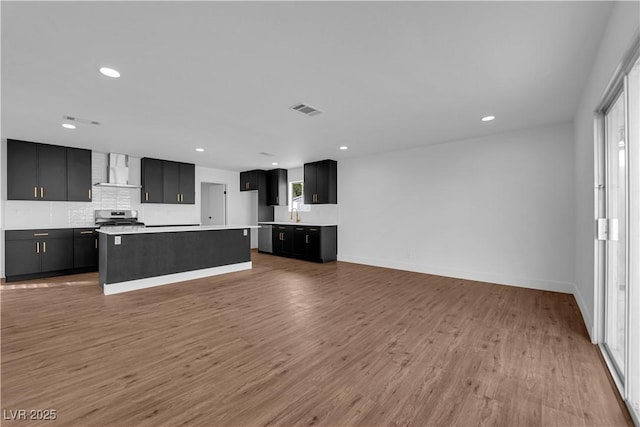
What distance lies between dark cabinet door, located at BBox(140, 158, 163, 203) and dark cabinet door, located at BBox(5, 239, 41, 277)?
2.11 m

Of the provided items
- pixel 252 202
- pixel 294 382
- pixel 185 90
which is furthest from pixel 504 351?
pixel 252 202

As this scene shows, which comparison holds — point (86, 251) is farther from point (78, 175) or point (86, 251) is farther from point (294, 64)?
point (294, 64)

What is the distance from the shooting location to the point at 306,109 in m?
3.54

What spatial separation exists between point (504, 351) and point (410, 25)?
2.77 metres

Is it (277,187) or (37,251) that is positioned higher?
(277,187)

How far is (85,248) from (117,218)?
3.18 ft

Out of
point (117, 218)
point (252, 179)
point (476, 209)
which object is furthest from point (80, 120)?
point (476, 209)

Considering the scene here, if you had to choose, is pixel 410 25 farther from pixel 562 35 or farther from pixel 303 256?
pixel 303 256

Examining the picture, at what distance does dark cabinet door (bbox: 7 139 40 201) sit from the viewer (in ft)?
16.2

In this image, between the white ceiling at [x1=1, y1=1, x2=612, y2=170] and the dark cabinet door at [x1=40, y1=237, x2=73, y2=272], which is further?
the dark cabinet door at [x1=40, y1=237, x2=73, y2=272]

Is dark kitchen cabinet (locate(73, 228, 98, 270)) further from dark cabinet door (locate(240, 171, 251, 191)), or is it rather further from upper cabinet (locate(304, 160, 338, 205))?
upper cabinet (locate(304, 160, 338, 205))

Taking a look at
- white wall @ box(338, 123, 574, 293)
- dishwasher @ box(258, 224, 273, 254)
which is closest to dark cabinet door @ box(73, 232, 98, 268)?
dishwasher @ box(258, 224, 273, 254)

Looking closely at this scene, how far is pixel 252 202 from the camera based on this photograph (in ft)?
30.9

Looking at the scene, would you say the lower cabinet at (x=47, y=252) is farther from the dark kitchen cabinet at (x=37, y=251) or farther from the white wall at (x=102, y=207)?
the white wall at (x=102, y=207)
